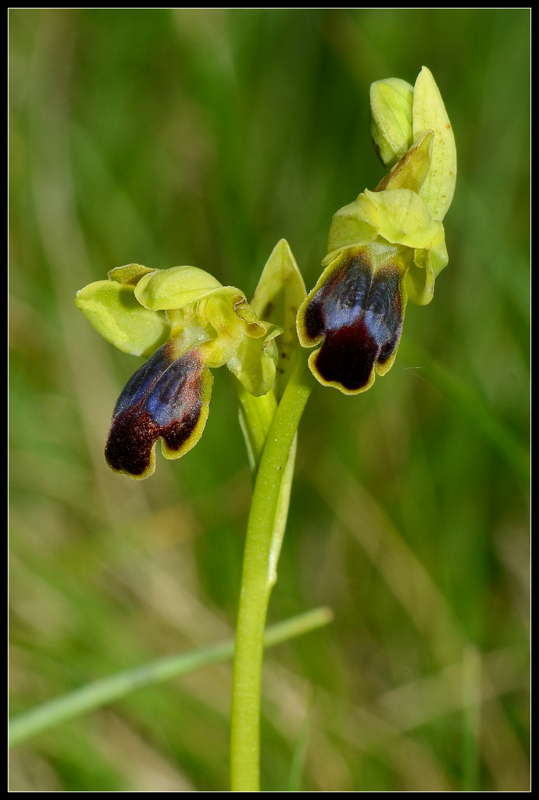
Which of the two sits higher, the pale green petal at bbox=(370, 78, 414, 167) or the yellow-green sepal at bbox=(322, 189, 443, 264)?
the pale green petal at bbox=(370, 78, 414, 167)

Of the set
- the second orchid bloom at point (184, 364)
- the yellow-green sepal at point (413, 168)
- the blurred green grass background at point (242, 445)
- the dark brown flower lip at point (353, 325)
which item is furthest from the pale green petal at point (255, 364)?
the blurred green grass background at point (242, 445)

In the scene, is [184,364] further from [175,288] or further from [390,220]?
[390,220]

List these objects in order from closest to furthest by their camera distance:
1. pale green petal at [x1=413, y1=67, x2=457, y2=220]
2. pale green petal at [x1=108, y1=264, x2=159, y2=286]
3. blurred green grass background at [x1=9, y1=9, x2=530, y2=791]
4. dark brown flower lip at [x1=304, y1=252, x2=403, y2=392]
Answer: dark brown flower lip at [x1=304, y1=252, x2=403, y2=392], pale green petal at [x1=413, y1=67, x2=457, y2=220], pale green petal at [x1=108, y1=264, x2=159, y2=286], blurred green grass background at [x1=9, y1=9, x2=530, y2=791]

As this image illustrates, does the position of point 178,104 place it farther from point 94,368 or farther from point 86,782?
point 86,782

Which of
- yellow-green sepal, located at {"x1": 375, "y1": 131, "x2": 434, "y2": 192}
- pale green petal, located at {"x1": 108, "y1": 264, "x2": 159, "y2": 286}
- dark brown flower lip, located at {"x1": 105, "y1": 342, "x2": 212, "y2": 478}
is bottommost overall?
dark brown flower lip, located at {"x1": 105, "y1": 342, "x2": 212, "y2": 478}

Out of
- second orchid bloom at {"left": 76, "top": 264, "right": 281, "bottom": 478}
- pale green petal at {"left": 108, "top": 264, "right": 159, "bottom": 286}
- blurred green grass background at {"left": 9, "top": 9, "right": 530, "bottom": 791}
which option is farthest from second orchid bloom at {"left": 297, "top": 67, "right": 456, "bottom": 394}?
Answer: blurred green grass background at {"left": 9, "top": 9, "right": 530, "bottom": 791}

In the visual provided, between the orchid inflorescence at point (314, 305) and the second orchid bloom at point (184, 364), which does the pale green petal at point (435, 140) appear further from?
the second orchid bloom at point (184, 364)

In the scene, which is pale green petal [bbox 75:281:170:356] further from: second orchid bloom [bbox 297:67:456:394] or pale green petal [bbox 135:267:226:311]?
second orchid bloom [bbox 297:67:456:394]

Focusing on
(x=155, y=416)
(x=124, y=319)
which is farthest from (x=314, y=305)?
(x=124, y=319)
